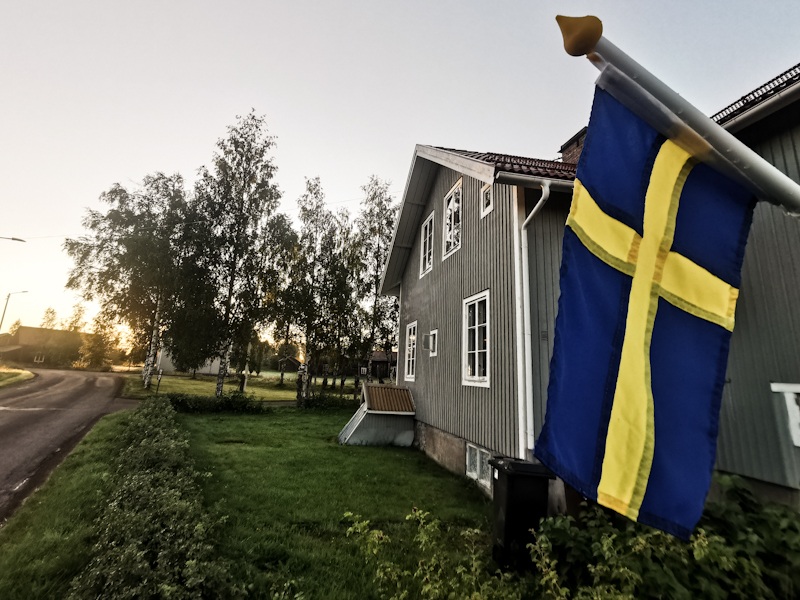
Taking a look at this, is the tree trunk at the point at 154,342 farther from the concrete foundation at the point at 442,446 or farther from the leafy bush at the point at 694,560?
the leafy bush at the point at 694,560

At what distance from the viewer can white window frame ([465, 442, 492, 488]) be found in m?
7.53

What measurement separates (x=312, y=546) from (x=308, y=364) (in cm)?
1812

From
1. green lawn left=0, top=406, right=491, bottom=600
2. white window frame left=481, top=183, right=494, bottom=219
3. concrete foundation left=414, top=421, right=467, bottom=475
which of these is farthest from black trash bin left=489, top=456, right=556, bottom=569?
white window frame left=481, top=183, right=494, bottom=219

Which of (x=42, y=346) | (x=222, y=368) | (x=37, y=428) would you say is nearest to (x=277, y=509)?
(x=37, y=428)

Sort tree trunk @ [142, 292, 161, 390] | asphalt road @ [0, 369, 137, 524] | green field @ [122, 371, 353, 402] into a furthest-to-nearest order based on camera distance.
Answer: green field @ [122, 371, 353, 402] < tree trunk @ [142, 292, 161, 390] < asphalt road @ [0, 369, 137, 524]

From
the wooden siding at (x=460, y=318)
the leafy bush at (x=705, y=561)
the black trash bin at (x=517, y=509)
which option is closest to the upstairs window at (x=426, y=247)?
the wooden siding at (x=460, y=318)

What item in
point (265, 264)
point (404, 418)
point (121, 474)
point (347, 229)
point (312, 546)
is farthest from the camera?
point (347, 229)

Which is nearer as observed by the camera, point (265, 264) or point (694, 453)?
point (694, 453)

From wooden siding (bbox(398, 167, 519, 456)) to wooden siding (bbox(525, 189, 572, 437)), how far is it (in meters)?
0.36

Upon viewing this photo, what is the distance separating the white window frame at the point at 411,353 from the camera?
40.7 ft

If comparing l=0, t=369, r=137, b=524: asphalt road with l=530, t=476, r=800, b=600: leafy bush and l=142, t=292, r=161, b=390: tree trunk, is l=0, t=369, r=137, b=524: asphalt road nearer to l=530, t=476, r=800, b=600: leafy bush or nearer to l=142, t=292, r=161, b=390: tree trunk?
l=142, t=292, r=161, b=390: tree trunk

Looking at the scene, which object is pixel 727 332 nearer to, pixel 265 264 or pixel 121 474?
pixel 121 474

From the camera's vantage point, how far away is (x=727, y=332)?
5.05ft

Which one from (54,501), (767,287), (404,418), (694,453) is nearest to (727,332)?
(694,453)
